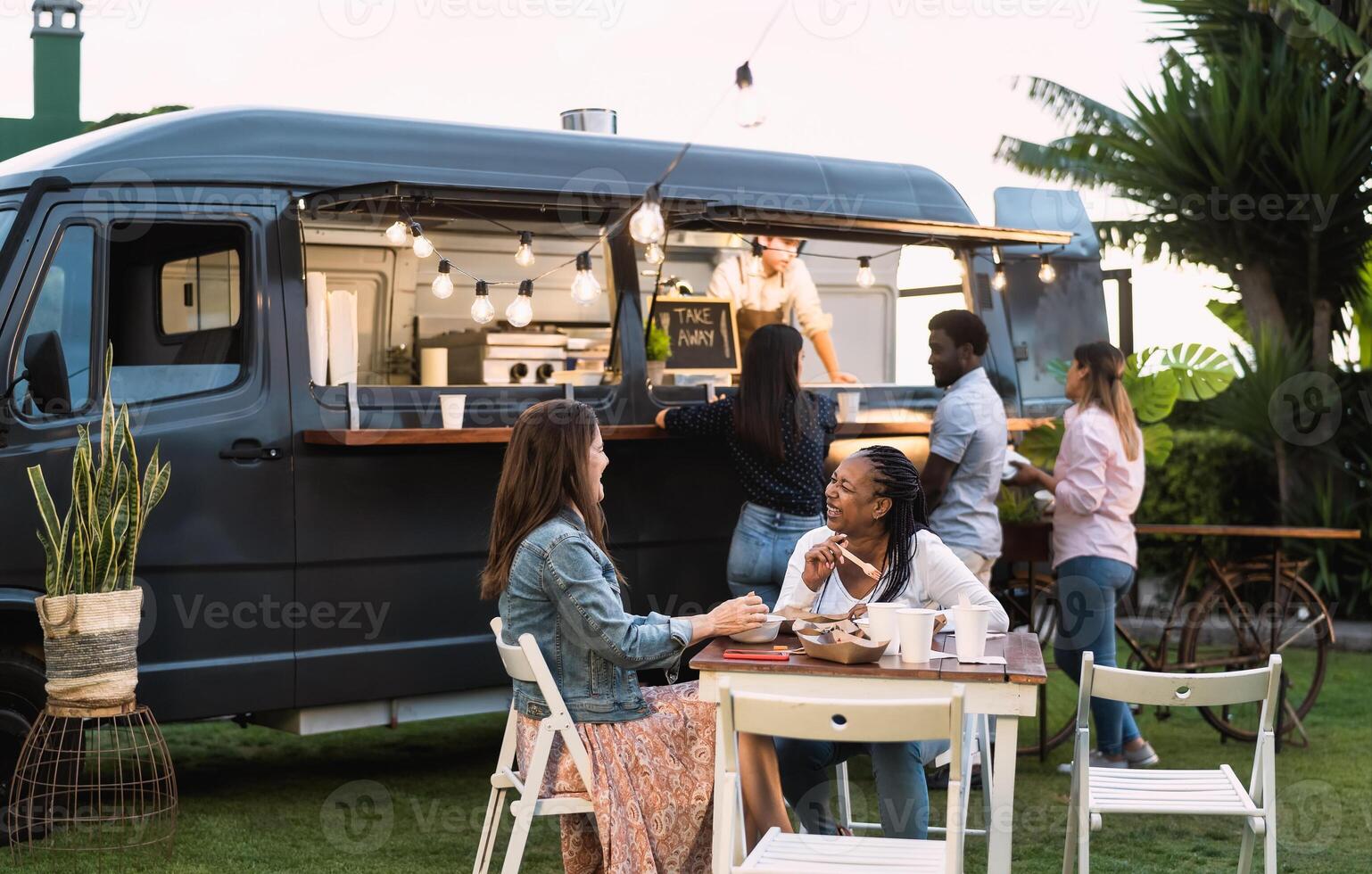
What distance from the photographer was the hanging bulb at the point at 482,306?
20.2 feet

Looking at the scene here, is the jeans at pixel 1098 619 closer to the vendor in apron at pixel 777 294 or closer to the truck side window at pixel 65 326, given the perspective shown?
the vendor in apron at pixel 777 294

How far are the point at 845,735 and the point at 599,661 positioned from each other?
1.01m

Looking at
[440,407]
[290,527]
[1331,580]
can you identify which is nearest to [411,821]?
[290,527]

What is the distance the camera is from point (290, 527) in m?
5.64

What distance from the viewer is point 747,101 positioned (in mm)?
4430

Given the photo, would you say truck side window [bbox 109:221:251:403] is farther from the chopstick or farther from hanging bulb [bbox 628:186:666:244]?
the chopstick

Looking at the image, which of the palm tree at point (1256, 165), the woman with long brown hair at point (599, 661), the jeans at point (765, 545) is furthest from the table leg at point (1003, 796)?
the palm tree at point (1256, 165)

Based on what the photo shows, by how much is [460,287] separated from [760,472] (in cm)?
162

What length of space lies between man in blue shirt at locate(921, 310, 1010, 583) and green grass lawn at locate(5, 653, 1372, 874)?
3.50ft

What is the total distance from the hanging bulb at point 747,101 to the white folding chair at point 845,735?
6.12 ft

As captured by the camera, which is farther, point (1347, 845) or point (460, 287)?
point (460, 287)

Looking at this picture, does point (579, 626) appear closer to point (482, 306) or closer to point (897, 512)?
point (897, 512)

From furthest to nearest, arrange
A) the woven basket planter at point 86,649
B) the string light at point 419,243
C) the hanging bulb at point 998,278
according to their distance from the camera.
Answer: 1. the hanging bulb at point 998,278
2. the string light at point 419,243
3. the woven basket planter at point 86,649

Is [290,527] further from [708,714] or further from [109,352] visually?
[708,714]
